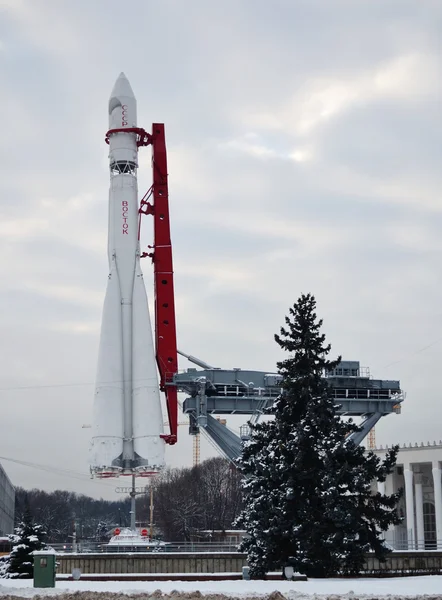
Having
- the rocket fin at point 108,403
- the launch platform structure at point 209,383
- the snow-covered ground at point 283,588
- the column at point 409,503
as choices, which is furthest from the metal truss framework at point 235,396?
the snow-covered ground at point 283,588

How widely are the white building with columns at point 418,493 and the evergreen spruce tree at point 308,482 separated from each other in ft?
73.2

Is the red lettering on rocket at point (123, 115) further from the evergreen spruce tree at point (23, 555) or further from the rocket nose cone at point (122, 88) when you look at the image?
the evergreen spruce tree at point (23, 555)

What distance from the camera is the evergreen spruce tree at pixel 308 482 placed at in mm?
27641

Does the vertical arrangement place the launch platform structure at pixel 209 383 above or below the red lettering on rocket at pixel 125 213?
below

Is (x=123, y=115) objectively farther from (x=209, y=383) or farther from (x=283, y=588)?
(x=283, y=588)

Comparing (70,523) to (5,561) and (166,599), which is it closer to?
(5,561)

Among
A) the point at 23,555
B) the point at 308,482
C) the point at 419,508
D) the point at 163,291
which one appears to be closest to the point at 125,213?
the point at 163,291

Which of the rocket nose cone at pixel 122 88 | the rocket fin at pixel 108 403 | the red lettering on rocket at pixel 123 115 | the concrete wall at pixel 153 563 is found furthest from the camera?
the rocket nose cone at pixel 122 88

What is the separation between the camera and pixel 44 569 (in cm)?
2578

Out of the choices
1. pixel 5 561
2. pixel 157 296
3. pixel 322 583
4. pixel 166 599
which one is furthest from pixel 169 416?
pixel 166 599

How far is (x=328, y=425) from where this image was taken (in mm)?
29047

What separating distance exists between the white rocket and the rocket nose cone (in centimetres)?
143

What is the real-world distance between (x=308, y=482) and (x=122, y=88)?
27.9m

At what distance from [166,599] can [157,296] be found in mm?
30724
